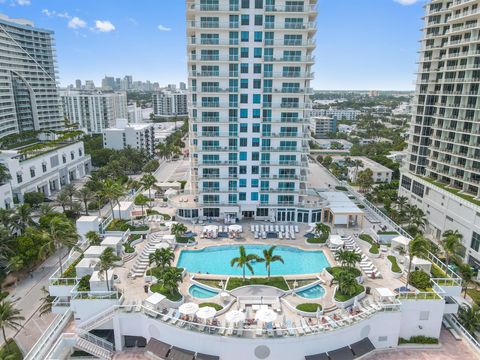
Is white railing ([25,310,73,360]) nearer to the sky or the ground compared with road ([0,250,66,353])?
nearer to the sky

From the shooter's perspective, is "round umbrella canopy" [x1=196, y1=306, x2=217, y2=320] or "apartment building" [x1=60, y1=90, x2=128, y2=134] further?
"apartment building" [x1=60, y1=90, x2=128, y2=134]

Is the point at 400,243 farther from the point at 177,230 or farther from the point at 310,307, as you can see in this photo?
the point at 177,230

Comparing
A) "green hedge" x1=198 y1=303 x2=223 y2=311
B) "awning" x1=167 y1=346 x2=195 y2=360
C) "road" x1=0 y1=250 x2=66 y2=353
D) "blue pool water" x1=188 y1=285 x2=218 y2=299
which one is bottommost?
"road" x1=0 y1=250 x2=66 y2=353

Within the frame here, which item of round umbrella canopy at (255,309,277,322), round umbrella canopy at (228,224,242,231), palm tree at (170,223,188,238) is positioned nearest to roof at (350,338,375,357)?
round umbrella canopy at (255,309,277,322)

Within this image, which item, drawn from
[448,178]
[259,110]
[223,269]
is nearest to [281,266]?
[223,269]

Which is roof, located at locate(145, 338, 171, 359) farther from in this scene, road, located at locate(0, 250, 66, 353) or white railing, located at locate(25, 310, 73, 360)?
road, located at locate(0, 250, 66, 353)

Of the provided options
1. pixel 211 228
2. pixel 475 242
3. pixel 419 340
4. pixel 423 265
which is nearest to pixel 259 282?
pixel 211 228

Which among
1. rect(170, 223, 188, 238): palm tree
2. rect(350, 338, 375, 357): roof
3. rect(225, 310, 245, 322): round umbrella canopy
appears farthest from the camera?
rect(170, 223, 188, 238): palm tree
